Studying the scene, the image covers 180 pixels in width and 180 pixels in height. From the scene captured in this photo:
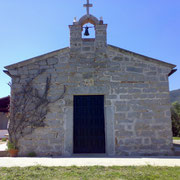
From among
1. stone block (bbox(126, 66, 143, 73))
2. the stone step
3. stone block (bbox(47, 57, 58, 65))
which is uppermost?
stone block (bbox(47, 57, 58, 65))

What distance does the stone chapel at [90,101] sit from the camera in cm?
593

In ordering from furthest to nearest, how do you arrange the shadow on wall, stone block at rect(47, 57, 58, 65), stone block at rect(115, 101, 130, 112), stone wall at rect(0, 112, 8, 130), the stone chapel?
stone wall at rect(0, 112, 8, 130) < the shadow on wall < stone block at rect(47, 57, 58, 65) < stone block at rect(115, 101, 130, 112) < the stone chapel

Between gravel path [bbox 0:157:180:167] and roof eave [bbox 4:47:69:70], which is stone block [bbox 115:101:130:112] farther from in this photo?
roof eave [bbox 4:47:69:70]

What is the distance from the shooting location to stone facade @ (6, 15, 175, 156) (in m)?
5.91

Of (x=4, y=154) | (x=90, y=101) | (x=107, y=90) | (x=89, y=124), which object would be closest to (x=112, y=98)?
(x=107, y=90)

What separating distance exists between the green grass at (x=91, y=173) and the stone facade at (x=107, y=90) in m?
1.90

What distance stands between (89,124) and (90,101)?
2.56 feet

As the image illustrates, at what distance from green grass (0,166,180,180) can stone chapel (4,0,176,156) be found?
6.30 ft

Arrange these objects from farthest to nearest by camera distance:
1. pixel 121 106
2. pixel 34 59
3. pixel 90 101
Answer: pixel 34 59 → pixel 90 101 → pixel 121 106

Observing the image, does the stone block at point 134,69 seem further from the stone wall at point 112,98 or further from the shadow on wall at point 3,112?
the shadow on wall at point 3,112

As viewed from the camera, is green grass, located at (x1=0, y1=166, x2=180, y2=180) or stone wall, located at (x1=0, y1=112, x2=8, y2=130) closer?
green grass, located at (x1=0, y1=166, x2=180, y2=180)

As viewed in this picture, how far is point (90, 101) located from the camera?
6.25 meters

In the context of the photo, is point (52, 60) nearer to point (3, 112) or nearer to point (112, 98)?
point (112, 98)

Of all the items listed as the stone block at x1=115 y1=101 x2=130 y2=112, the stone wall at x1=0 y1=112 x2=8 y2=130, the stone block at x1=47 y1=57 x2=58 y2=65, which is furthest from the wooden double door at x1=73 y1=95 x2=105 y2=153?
the stone wall at x1=0 y1=112 x2=8 y2=130
